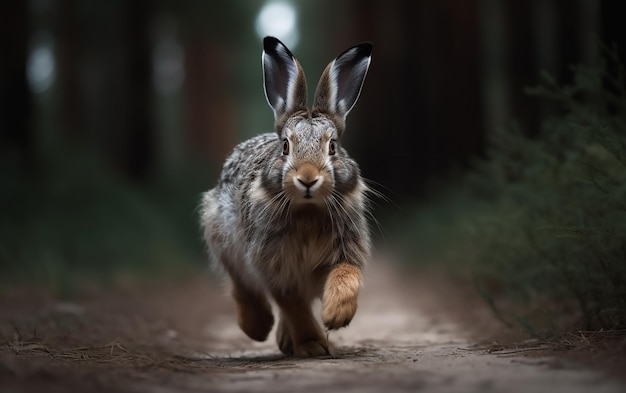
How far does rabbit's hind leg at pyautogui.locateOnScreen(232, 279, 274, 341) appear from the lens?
307 inches

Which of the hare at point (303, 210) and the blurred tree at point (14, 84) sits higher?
the blurred tree at point (14, 84)

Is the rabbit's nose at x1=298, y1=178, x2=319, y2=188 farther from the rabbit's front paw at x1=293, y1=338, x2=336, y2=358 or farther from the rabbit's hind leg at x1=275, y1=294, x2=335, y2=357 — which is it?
the rabbit's front paw at x1=293, y1=338, x2=336, y2=358

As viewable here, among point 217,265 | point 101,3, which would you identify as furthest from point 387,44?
point 217,265

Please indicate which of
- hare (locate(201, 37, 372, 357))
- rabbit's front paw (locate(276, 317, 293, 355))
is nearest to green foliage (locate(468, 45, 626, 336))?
hare (locate(201, 37, 372, 357))

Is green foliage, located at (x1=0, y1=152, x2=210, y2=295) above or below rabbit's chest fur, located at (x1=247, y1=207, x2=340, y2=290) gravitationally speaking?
above

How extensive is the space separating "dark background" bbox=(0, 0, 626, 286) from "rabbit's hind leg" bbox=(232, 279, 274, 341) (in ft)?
10.8

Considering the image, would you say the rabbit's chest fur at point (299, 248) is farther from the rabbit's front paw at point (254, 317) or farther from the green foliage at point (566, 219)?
the green foliage at point (566, 219)

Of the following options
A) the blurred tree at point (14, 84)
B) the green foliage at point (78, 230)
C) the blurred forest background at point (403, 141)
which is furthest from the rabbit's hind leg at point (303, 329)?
the blurred tree at point (14, 84)

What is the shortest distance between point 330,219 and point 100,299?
526 cm

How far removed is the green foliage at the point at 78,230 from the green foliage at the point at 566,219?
556cm

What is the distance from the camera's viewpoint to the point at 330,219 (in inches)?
260

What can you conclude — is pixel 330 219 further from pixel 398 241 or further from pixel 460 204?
pixel 398 241

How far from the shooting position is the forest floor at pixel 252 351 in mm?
4387

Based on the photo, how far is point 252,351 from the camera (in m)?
7.96
